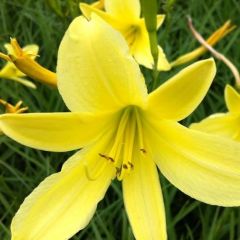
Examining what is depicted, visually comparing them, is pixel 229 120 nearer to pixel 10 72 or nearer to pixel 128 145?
pixel 128 145

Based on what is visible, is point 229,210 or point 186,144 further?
point 229,210

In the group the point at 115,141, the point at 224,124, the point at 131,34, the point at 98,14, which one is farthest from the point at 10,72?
the point at 115,141

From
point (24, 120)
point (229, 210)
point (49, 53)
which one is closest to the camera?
point (24, 120)

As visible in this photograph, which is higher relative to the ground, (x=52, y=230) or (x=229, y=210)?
(x=52, y=230)

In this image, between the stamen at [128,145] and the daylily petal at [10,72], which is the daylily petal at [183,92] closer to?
the stamen at [128,145]

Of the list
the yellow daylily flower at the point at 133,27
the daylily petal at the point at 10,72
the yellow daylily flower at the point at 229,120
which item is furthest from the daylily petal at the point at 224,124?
the daylily petal at the point at 10,72

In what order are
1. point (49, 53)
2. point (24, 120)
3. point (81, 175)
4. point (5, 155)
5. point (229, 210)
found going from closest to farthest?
point (24, 120), point (81, 175), point (229, 210), point (5, 155), point (49, 53)

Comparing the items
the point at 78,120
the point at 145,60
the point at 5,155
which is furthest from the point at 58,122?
the point at 5,155

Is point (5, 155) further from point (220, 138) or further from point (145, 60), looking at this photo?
point (220, 138)
